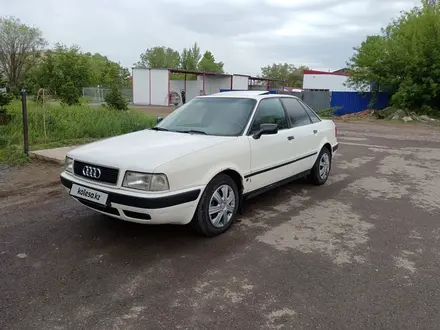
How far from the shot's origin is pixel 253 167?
4.54 metres

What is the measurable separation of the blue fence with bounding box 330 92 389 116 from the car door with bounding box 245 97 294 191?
2150 cm

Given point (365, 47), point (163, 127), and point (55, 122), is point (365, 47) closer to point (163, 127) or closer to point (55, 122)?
point (55, 122)

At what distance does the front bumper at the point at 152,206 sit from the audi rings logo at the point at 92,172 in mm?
93

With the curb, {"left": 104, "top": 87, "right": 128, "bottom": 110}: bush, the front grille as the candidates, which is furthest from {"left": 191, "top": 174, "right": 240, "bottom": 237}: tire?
{"left": 104, "top": 87, "right": 128, "bottom": 110}: bush

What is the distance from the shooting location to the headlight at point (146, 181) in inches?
137

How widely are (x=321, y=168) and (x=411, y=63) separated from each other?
61.1 ft

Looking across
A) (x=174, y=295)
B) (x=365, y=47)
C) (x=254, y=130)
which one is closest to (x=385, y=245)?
(x=254, y=130)

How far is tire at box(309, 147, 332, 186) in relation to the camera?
6230mm

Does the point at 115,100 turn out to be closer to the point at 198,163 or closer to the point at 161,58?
the point at 198,163

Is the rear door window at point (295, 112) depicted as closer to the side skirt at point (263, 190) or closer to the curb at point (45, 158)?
the side skirt at point (263, 190)

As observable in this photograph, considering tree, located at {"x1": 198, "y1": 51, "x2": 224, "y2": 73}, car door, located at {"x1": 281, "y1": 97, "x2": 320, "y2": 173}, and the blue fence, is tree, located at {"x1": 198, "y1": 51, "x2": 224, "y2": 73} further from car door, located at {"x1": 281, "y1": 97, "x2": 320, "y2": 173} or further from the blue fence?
car door, located at {"x1": 281, "y1": 97, "x2": 320, "y2": 173}

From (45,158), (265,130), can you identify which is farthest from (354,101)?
(265,130)

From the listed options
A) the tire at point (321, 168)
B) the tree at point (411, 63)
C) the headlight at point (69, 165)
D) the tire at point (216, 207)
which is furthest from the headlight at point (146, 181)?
the tree at point (411, 63)

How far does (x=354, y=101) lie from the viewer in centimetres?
2544
